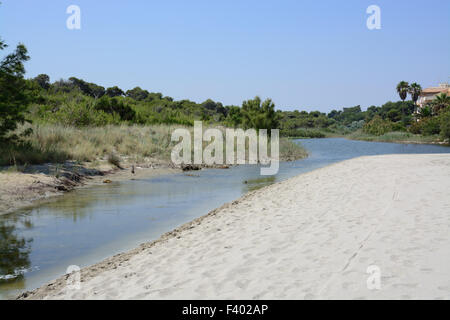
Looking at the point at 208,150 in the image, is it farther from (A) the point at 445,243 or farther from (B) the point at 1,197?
(A) the point at 445,243

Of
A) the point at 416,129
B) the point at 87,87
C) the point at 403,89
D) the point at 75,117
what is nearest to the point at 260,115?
the point at 75,117

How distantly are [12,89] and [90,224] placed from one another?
904 centimetres

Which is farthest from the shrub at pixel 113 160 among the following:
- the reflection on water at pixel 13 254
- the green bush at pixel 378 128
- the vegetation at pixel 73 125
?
the green bush at pixel 378 128

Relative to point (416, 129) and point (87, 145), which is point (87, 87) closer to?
point (87, 145)

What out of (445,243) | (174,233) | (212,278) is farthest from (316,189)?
(212,278)

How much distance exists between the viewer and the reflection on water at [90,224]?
6.97m

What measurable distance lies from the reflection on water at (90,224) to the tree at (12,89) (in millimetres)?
4342

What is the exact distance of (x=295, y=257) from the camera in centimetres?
575

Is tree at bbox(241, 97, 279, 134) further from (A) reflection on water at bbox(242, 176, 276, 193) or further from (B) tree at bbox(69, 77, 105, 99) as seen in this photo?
(B) tree at bbox(69, 77, 105, 99)

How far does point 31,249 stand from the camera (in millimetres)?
7902

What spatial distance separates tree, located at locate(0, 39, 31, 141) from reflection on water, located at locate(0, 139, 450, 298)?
434 cm

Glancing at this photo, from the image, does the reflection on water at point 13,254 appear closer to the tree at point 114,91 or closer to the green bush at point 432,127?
the tree at point 114,91

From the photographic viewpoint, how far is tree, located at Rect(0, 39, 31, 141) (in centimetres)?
1593
